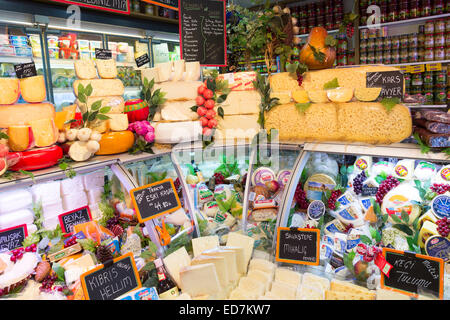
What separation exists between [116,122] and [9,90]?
55 cm

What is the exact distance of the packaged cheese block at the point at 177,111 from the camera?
2.18 metres

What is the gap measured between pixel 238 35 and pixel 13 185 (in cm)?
192

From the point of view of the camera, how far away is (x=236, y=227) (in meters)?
2.26

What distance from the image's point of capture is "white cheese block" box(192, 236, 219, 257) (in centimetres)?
199

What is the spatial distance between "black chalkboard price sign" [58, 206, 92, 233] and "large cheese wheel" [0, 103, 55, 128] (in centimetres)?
66

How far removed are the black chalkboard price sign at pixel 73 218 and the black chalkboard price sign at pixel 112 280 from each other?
62 centimetres

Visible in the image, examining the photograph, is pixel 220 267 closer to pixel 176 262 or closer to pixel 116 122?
pixel 176 262

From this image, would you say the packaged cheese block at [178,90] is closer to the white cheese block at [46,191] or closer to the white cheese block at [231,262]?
the white cheese block at [46,191]

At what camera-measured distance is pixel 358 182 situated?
2320 mm

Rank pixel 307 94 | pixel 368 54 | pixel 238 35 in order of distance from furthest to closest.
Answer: pixel 368 54
pixel 238 35
pixel 307 94

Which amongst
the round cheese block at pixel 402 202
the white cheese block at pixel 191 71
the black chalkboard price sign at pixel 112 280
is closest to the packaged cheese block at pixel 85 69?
the white cheese block at pixel 191 71

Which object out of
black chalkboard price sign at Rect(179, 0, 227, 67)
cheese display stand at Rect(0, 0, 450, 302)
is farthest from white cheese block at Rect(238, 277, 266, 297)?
black chalkboard price sign at Rect(179, 0, 227, 67)
